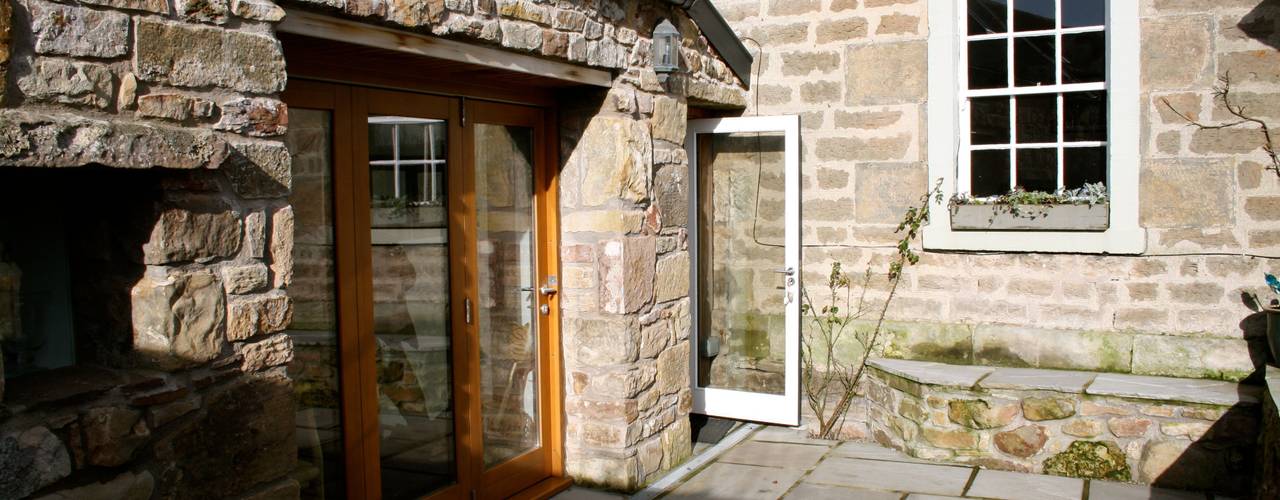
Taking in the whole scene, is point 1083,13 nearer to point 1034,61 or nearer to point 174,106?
point 1034,61

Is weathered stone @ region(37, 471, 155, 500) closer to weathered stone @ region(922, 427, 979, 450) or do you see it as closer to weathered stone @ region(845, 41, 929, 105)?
weathered stone @ region(922, 427, 979, 450)

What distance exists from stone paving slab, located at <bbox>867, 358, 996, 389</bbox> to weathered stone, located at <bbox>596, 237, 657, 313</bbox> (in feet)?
5.72

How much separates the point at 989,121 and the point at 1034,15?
2.07 feet

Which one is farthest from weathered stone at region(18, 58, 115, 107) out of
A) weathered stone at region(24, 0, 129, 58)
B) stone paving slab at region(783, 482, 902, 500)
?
stone paving slab at region(783, 482, 902, 500)

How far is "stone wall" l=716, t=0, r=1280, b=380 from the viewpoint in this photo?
5164 mm

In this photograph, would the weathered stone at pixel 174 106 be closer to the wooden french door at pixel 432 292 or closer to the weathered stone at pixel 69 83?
the weathered stone at pixel 69 83

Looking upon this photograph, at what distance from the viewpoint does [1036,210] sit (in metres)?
5.57

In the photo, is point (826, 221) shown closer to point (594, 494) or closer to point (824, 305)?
point (824, 305)

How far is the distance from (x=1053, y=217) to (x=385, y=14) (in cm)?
387

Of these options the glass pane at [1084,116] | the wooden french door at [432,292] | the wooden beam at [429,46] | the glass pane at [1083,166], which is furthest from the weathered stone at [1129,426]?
the wooden beam at [429,46]

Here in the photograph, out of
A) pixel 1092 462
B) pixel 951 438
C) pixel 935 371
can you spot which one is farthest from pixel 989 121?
pixel 1092 462

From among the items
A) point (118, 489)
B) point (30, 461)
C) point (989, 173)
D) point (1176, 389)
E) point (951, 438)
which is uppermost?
point (989, 173)

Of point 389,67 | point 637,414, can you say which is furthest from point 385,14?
point 637,414

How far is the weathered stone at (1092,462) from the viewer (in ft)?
16.9
